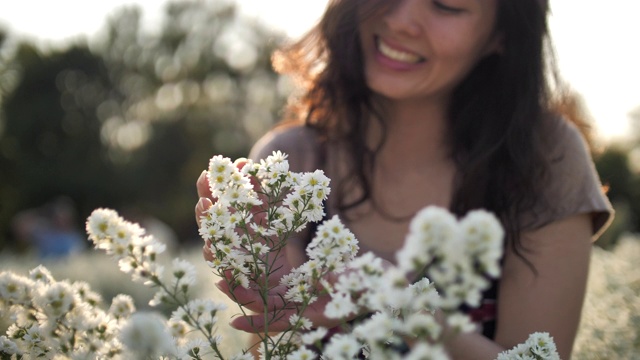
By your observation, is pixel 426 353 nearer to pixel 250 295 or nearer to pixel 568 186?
pixel 250 295

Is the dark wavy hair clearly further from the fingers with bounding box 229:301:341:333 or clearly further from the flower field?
the fingers with bounding box 229:301:341:333

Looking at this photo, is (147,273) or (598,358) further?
(598,358)

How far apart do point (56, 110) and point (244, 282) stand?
31053 mm

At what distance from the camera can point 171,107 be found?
1292 inches

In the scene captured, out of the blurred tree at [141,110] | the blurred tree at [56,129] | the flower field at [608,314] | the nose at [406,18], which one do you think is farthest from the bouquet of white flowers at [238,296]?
the blurred tree at [56,129]

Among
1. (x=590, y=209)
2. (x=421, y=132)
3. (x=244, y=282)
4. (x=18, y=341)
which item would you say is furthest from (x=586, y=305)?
(x=18, y=341)

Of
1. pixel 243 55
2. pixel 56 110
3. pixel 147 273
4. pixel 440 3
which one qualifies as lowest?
pixel 147 273

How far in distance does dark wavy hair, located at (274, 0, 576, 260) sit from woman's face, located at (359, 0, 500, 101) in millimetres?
69

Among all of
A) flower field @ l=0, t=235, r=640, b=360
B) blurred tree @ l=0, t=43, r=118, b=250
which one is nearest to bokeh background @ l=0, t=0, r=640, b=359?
blurred tree @ l=0, t=43, r=118, b=250

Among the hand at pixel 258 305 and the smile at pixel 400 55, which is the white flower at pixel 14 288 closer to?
the hand at pixel 258 305

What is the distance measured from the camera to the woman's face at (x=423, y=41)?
2553mm

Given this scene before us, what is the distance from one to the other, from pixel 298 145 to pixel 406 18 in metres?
0.80

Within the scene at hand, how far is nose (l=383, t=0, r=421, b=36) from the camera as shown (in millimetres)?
2547

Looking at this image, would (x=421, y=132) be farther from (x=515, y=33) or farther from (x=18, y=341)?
(x=18, y=341)
